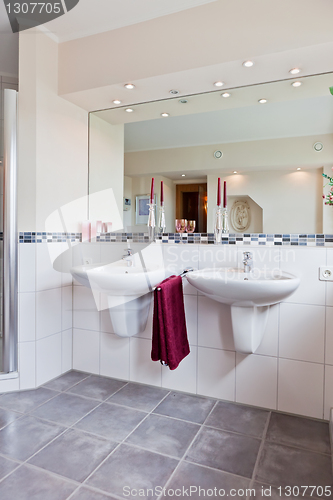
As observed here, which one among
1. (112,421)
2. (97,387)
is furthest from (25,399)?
(112,421)

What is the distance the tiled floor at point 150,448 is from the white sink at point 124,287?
47 cm

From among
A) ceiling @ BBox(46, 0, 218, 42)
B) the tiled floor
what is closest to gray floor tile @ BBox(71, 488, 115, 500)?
the tiled floor

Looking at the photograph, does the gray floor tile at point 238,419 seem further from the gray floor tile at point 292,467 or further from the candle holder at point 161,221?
the candle holder at point 161,221

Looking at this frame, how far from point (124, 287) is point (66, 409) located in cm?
82

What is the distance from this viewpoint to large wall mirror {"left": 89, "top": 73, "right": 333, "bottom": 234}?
201cm

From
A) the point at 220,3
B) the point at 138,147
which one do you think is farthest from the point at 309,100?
the point at 138,147

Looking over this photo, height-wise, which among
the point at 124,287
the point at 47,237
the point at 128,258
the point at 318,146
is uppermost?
the point at 318,146

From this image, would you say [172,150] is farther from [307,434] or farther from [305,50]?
[307,434]

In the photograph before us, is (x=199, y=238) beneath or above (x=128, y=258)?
above

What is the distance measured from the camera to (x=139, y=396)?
2193mm

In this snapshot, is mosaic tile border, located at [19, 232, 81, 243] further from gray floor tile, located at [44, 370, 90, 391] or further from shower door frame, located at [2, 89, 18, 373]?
gray floor tile, located at [44, 370, 90, 391]

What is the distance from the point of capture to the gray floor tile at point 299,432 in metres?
1.70

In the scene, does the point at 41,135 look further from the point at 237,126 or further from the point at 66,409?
the point at 66,409

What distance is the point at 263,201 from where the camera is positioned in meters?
2.11
